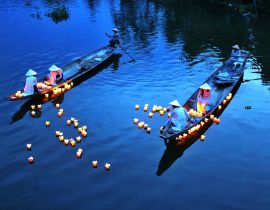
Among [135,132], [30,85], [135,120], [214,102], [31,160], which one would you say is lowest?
[135,132]

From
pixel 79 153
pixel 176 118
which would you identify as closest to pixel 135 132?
pixel 176 118

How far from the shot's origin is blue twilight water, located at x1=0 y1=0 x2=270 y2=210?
13.0 m

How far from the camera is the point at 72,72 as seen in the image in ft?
76.8

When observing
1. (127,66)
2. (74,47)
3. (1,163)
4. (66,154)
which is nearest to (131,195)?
(66,154)

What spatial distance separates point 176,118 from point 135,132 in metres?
2.48

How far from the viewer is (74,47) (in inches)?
1178

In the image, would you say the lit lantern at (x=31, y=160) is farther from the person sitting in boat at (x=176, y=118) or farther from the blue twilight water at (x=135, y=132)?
the person sitting in boat at (x=176, y=118)

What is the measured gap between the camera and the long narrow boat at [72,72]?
66.2 feet

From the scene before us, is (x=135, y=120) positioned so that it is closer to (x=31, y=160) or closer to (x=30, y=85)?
(x=31, y=160)

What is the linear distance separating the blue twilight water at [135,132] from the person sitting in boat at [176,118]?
1.11 m

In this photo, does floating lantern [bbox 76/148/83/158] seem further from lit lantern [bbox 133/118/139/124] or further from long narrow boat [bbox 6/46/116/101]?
long narrow boat [bbox 6/46/116/101]

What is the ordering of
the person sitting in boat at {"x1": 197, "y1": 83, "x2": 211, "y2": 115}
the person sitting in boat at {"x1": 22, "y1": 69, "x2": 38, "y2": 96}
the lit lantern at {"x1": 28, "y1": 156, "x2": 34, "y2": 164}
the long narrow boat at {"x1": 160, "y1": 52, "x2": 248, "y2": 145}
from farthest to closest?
the person sitting in boat at {"x1": 22, "y1": 69, "x2": 38, "y2": 96} < the person sitting in boat at {"x1": 197, "y1": 83, "x2": 211, "y2": 115} < the long narrow boat at {"x1": 160, "y1": 52, "x2": 248, "y2": 145} < the lit lantern at {"x1": 28, "y1": 156, "x2": 34, "y2": 164}

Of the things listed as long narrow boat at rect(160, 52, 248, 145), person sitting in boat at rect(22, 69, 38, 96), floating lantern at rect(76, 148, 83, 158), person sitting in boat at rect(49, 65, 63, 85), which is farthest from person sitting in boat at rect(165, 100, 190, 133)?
person sitting in boat at rect(49, 65, 63, 85)

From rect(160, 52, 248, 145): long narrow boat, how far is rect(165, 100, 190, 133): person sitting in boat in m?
0.19
